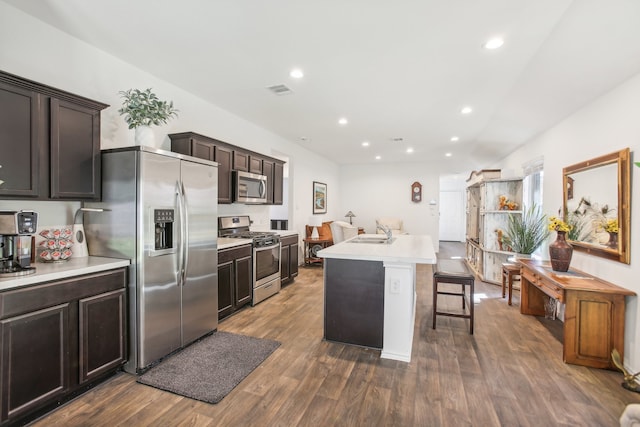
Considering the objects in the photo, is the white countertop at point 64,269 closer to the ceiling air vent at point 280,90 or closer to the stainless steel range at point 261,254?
the stainless steel range at point 261,254

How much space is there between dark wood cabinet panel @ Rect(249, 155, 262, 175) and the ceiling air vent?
3.73 feet

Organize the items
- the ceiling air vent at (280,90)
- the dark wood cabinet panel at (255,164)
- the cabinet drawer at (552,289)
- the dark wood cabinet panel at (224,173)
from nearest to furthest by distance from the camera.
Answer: the cabinet drawer at (552,289), the ceiling air vent at (280,90), the dark wood cabinet panel at (224,173), the dark wood cabinet panel at (255,164)

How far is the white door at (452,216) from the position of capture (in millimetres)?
11484

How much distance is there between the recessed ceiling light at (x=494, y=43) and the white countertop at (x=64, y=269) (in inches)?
136

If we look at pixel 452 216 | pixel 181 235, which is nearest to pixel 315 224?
pixel 181 235

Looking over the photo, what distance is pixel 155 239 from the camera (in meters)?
2.52

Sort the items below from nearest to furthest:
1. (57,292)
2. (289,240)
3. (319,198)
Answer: (57,292) < (289,240) < (319,198)

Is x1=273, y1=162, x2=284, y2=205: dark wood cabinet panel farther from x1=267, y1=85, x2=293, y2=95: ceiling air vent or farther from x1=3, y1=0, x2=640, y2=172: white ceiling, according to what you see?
x1=267, y1=85, x2=293, y2=95: ceiling air vent

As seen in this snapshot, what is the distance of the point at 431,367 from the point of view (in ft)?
8.48

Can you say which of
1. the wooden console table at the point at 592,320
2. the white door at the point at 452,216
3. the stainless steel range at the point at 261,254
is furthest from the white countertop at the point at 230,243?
the white door at the point at 452,216

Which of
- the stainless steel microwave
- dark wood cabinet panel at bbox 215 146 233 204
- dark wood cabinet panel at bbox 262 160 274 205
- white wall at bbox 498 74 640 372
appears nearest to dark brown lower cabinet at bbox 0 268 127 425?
dark wood cabinet panel at bbox 215 146 233 204

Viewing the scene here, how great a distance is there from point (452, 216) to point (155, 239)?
11.1 meters

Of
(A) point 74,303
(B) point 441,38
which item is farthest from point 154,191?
(B) point 441,38

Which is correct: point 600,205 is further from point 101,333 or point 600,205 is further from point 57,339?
point 57,339
